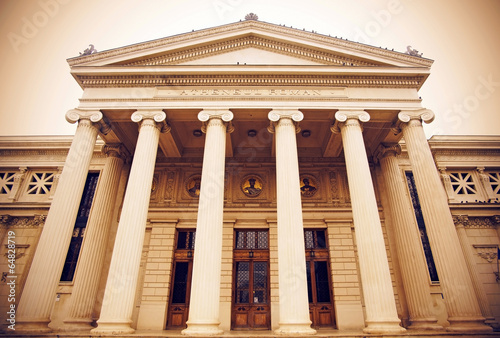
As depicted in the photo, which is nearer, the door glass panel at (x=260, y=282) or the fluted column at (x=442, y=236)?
the fluted column at (x=442, y=236)

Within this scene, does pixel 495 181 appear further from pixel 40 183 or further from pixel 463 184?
pixel 40 183

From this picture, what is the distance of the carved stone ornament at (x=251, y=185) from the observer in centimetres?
1632

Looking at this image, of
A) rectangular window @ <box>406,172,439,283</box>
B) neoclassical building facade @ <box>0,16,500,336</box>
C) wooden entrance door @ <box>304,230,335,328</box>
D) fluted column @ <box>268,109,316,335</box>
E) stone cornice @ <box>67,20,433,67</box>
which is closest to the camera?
fluted column @ <box>268,109,316,335</box>

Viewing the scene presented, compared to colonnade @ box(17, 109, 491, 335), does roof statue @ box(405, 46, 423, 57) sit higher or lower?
higher

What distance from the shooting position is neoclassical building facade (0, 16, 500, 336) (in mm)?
10297

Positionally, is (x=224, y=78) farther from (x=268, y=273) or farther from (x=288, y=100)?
(x=268, y=273)

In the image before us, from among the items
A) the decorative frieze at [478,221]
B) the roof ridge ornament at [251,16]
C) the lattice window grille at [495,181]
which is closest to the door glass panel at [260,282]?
the decorative frieze at [478,221]

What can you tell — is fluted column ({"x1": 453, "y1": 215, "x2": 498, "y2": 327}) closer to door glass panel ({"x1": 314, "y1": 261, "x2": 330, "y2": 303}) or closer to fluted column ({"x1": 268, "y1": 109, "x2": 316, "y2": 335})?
door glass panel ({"x1": 314, "y1": 261, "x2": 330, "y2": 303})

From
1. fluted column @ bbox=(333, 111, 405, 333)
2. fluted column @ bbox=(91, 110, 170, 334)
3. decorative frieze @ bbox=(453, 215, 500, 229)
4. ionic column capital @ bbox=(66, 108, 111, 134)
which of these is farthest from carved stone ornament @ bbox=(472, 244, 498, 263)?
ionic column capital @ bbox=(66, 108, 111, 134)

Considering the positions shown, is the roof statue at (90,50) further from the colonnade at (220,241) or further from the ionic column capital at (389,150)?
the ionic column capital at (389,150)

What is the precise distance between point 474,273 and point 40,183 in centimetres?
2357

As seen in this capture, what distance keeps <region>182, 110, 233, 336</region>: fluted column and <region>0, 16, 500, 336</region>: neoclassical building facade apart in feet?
0.17

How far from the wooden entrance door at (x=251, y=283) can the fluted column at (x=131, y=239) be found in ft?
18.4

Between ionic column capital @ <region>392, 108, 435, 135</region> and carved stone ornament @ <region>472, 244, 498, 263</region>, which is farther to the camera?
carved stone ornament @ <region>472, 244, 498, 263</region>
